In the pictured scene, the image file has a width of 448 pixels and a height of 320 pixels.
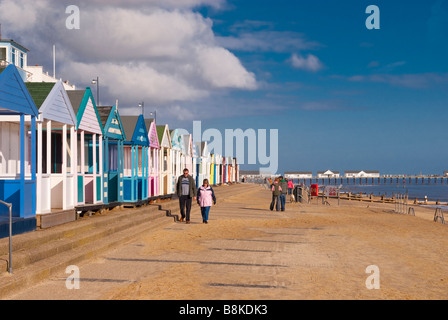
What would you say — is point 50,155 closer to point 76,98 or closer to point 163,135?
point 76,98

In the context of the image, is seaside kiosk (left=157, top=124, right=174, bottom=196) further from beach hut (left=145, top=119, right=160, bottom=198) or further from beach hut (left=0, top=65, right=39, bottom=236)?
beach hut (left=0, top=65, right=39, bottom=236)

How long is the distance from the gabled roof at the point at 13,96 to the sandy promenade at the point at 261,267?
3.65 meters

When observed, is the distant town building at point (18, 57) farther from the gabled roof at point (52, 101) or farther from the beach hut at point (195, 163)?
the gabled roof at point (52, 101)

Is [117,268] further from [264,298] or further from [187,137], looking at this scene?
[187,137]

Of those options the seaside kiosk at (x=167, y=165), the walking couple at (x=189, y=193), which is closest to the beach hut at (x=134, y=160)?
the seaside kiosk at (x=167, y=165)

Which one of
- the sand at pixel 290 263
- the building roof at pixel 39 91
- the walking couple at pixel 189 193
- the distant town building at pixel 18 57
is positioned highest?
the distant town building at pixel 18 57

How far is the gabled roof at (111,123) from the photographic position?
1588cm

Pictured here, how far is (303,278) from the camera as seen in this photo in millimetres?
7602

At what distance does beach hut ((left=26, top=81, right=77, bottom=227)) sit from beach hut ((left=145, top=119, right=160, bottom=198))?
6.39m

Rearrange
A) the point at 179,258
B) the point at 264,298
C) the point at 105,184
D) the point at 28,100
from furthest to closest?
1. the point at 105,184
2. the point at 28,100
3. the point at 179,258
4. the point at 264,298

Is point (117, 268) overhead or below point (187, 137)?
below

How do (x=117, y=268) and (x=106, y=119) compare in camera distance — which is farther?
(x=106, y=119)
